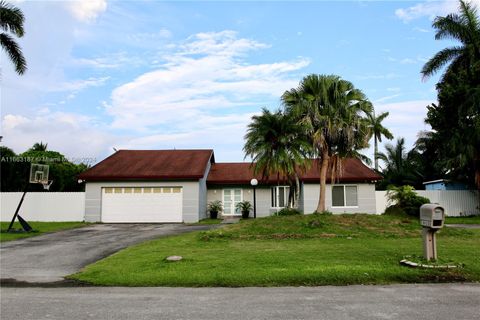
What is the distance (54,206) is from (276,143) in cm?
1480

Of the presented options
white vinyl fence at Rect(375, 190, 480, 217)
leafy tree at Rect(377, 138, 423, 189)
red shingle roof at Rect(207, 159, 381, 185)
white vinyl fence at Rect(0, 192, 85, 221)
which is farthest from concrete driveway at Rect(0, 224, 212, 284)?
leafy tree at Rect(377, 138, 423, 189)

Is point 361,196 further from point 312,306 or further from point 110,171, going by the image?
point 312,306

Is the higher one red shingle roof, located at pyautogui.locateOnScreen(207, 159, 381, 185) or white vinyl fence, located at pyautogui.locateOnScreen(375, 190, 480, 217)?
red shingle roof, located at pyautogui.locateOnScreen(207, 159, 381, 185)

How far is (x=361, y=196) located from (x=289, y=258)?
683 inches

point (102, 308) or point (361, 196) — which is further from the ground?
point (361, 196)

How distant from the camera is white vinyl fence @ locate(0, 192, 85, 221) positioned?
24.8 metres

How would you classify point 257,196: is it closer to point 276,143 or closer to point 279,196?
point 279,196

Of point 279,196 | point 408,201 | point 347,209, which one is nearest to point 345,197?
point 347,209

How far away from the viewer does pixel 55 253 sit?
1207cm

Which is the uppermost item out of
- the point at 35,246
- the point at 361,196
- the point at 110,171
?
the point at 110,171

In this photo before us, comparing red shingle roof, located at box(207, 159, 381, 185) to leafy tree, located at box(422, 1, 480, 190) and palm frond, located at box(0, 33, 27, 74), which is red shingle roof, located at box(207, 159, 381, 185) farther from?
palm frond, located at box(0, 33, 27, 74)

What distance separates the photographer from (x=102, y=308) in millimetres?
5980

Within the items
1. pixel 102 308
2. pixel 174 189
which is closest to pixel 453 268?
pixel 102 308

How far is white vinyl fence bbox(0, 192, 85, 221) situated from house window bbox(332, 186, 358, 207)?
51.8ft
